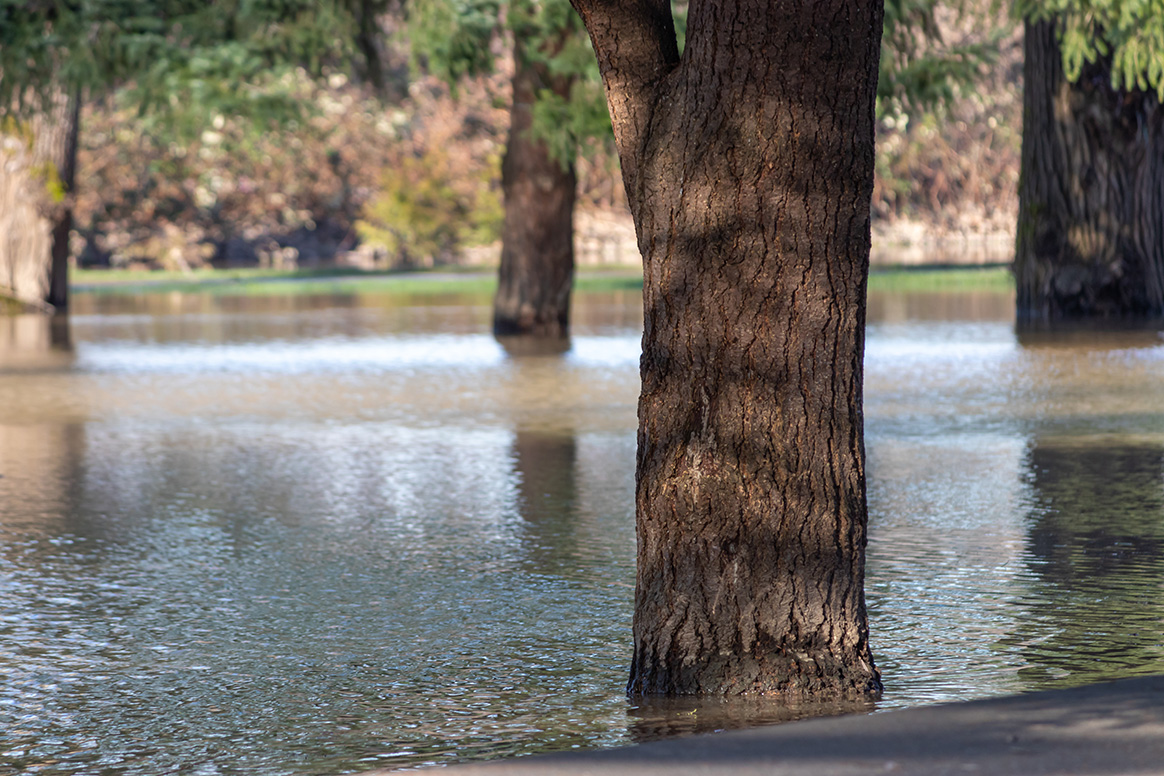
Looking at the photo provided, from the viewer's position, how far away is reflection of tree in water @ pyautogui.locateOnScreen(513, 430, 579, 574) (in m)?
7.35

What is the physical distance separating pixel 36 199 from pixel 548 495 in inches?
628

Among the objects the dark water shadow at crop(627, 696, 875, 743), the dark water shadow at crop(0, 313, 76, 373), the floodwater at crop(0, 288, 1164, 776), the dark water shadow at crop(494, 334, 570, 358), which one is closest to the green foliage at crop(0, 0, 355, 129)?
the dark water shadow at crop(0, 313, 76, 373)

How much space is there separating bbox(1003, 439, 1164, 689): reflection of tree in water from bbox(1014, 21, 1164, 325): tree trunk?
939 cm

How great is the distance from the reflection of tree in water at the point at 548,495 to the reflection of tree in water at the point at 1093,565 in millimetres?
1929

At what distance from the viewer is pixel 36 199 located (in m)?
22.8

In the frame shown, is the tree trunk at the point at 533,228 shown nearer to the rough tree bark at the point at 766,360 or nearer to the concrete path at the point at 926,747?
the rough tree bark at the point at 766,360

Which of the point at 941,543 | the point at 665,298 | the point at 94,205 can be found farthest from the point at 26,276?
the point at 665,298

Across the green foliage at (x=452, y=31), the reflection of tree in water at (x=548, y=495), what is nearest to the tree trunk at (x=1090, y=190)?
the green foliage at (x=452, y=31)

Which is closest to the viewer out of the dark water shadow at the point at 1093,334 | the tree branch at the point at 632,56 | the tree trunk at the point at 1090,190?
the tree branch at the point at 632,56

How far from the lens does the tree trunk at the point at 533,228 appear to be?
58.6ft

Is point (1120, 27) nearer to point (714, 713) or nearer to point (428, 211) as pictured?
point (714, 713)

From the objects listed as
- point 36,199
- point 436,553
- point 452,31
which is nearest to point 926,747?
point 436,553

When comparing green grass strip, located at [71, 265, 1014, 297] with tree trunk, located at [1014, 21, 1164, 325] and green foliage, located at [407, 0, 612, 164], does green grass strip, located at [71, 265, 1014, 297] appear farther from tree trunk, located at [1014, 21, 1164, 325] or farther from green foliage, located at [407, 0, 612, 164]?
green foliage, located at [407, 0, 612, 164]

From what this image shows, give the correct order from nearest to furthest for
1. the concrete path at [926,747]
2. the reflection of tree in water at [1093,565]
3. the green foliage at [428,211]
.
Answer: the concrete path at [926,747] → the reflection of tree in water at [1093,565] → the green foliage at [428,211]
